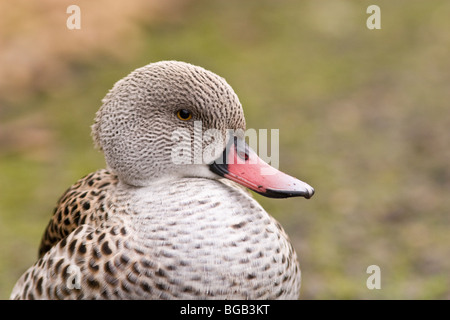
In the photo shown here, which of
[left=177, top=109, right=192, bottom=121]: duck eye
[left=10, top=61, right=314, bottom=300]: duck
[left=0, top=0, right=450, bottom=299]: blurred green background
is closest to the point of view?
[left=10, top=61, right=314, bottom=300]: duck

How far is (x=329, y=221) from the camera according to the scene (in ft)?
11.9

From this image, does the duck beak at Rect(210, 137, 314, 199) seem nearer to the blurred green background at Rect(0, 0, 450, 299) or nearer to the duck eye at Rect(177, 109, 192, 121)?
the duck eye at Rect(177, 109, 192, 121)

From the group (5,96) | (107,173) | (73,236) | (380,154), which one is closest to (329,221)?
(380,154)

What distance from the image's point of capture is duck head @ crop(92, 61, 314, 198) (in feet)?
6.54

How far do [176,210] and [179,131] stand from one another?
260 mm

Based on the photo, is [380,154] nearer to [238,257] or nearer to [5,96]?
[238,257]

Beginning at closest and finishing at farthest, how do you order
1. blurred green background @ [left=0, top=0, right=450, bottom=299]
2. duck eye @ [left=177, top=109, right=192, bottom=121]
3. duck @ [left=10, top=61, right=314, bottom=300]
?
duck @ [left=10, top=61, right=314, bottom=300] → duck eye @ [left=177, top=109, right=192, bottom=121] → blurred green background @ [left=0, top=0, right=450, bottom=299]

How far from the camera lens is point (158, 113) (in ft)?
6.66

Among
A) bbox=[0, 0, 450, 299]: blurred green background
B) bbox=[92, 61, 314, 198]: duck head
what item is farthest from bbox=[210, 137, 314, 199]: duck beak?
bbox=[0, 0, 450, 299]: blurred green background

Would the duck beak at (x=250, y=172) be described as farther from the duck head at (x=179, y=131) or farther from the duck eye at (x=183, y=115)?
the duck eye at (x=183, y=115)

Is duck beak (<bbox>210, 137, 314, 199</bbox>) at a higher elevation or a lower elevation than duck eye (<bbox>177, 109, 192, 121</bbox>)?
lower

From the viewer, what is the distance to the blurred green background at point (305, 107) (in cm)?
338

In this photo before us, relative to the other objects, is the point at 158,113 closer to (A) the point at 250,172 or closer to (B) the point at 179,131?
(B) the point at 179,131

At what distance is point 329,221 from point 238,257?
178 cm
